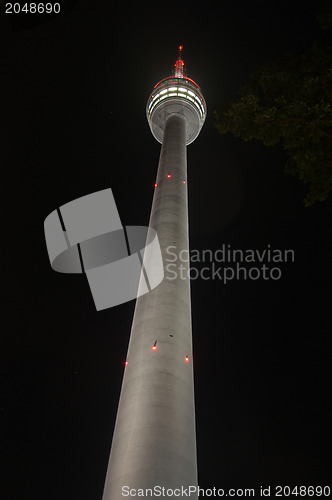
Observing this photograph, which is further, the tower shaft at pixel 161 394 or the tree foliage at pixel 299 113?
the tree foliage at pixel 299 113

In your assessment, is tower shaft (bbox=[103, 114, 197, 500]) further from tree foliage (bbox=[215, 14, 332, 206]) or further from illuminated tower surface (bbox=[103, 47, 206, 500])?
tree foliage (bbox=[215, 14, 332, 206])

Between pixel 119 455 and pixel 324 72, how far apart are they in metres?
18.6

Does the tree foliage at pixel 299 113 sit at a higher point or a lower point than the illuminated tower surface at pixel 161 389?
higher

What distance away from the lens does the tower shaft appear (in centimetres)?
1561

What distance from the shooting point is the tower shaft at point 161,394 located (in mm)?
15609

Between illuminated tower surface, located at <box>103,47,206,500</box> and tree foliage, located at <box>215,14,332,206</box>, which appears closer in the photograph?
illuminated tower surface, located at <box>103,47,206,500</box>

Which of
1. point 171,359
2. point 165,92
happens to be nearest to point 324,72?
point 171,359

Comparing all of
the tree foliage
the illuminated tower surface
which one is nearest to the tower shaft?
the illuminated tower surface

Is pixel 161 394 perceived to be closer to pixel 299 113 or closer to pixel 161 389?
pixel 161 389

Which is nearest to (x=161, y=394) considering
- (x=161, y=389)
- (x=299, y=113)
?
(x=161, y=389)

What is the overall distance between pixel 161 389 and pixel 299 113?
13.8m

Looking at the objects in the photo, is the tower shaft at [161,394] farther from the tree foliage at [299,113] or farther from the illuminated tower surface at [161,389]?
the tree foliage at [299,113]

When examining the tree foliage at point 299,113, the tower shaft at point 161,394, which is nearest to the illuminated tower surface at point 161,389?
the tower shaft at point 161,394

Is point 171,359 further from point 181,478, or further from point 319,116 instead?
point 319,116
